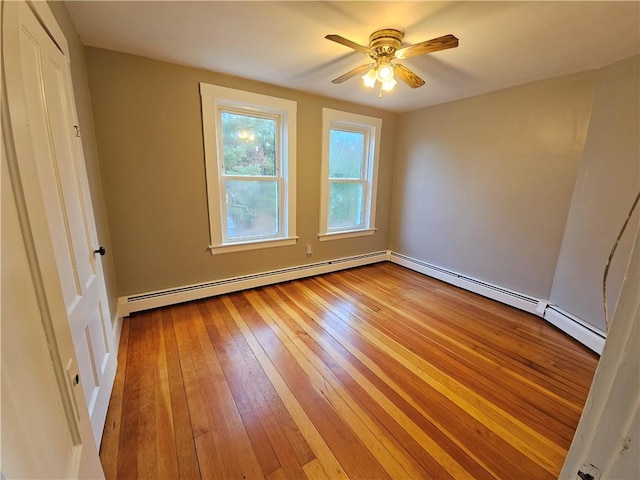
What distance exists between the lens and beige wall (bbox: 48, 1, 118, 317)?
1625mm

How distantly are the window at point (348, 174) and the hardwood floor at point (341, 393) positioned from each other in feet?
4.75

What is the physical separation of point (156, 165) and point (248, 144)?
93cm

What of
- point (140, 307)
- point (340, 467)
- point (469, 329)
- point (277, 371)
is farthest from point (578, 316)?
point (140, 307)

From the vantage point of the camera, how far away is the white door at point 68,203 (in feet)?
3.29

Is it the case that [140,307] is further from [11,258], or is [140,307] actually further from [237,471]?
[11,258]

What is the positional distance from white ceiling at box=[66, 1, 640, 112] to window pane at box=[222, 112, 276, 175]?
18.2 inches

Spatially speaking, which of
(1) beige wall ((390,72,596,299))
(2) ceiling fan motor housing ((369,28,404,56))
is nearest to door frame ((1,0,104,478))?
(2) ceiling fan motor housing ((369,28,404,56))

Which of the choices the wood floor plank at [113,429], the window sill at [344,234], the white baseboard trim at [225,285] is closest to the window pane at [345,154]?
the window sill at [344,234]

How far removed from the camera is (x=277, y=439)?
1.38m

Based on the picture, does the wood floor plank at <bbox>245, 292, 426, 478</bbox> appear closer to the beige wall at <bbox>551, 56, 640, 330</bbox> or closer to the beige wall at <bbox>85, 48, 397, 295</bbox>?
the beige wall at <bbox>85, 48, 397, 295</bbox>

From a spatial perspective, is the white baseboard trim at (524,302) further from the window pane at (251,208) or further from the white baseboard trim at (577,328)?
the window pane at (251,208)

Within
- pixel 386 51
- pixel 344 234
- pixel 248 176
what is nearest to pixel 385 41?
pixel 386 51

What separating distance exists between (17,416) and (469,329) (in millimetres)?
2776

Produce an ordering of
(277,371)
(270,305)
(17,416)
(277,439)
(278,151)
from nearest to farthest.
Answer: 1. (17,416)
2. (277,439)
3. (277,371)
4. (270,305)
5. (278,151)
